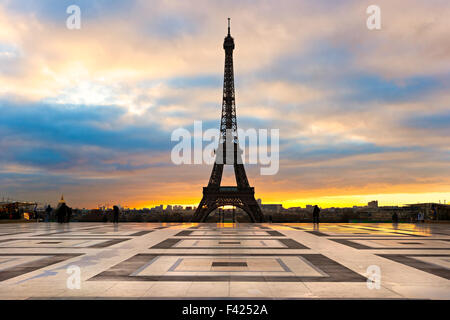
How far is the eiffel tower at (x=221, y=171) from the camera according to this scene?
53.2 meters

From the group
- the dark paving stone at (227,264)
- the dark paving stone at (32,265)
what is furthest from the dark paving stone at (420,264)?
the dark paving stone at (32,265)

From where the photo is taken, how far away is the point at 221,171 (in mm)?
56062

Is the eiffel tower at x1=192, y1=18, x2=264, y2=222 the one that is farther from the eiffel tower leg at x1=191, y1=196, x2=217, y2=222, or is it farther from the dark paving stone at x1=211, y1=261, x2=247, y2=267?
the dark paving stone at x1=211, y1=261, x2=247, y2=267

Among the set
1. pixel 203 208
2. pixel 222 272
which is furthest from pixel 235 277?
pixel 203 208

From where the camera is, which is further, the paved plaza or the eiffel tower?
the eiffel tower

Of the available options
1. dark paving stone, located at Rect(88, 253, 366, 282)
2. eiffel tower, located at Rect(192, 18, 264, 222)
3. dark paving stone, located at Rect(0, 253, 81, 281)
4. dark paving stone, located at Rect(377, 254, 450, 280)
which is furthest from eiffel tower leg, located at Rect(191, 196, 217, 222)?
dark paving stone, located at Rect(88, 253, 366, 282)

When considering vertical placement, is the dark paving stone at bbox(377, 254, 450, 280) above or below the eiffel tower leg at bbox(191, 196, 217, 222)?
above

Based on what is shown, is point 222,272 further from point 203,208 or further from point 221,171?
point 221,171

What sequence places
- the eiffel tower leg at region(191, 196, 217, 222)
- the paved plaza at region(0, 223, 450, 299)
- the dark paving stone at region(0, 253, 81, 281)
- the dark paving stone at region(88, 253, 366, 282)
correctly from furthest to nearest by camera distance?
the eiffel tower leg at region(191, 196, 217, 222) < the dark paving stone at region(0, 253, 81, 281) < the dark paving stone at region(88, 253, 366, 282) < the paved plaza at region(0, 223, 450, 299)

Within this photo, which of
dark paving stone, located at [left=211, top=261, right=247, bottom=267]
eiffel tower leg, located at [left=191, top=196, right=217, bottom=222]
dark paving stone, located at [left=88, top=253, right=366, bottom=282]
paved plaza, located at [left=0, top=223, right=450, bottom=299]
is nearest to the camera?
paved plaza, located at [left=0, top=223, right=450, bottom=299]

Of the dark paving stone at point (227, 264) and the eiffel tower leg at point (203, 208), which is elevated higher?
the dark paving stone at point (227, 264)

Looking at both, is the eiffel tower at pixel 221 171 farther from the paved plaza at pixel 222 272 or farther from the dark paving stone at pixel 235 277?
the dark paving stone at pixel 235 277

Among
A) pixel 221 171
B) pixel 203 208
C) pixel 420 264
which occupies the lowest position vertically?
pixel 203 208

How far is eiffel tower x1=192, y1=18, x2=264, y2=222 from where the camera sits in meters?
53.2
